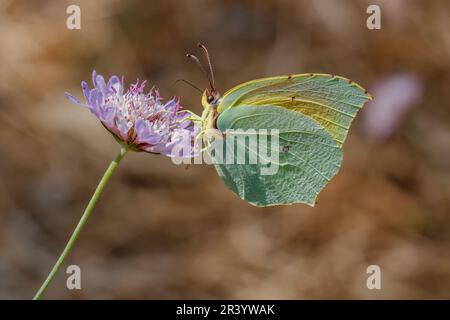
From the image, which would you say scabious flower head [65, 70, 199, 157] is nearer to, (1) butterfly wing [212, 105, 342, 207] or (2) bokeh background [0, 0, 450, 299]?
(1) butterfly wing [212, 105, 342, 207]

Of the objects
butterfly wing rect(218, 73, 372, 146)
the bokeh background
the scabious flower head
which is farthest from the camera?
the bokeh background

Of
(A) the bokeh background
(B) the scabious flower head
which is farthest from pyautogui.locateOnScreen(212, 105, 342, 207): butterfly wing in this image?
(A) the bokeh background

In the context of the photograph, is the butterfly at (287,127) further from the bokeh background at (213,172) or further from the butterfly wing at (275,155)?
the bokeh background at (213,172)

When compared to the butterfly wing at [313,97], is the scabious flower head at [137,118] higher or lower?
lower

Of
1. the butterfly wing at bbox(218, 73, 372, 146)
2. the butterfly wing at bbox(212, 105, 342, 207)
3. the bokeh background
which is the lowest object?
the butterfly wing at bbox(212, 105, 342, 207)

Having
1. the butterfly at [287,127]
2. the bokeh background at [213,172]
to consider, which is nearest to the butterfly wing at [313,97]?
the butterfly at [287,127]
